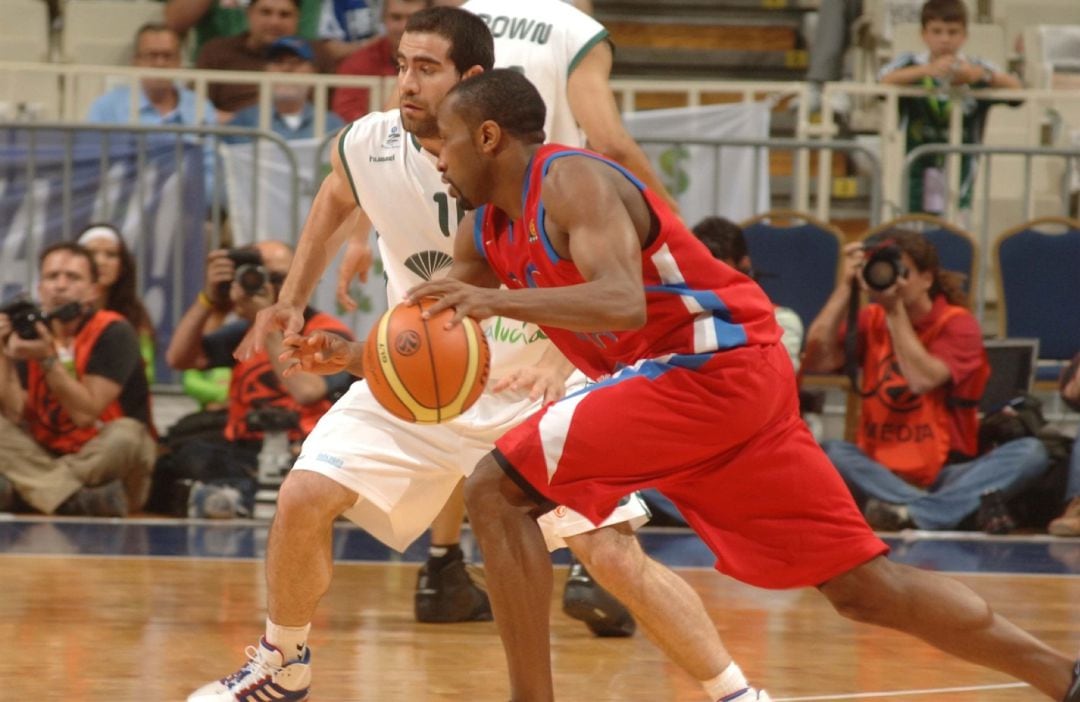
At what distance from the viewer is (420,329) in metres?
3.74

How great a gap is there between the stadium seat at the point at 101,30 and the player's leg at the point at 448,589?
20.3ft

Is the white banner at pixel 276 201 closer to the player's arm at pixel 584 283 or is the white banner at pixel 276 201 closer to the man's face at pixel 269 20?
the man's face at pixel 269 20

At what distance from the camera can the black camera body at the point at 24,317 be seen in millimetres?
7895

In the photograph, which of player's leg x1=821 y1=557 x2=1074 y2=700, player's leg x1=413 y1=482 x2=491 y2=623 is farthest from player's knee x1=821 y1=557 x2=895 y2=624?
player's leg x1=413 y1=482 x2=491 y2=623

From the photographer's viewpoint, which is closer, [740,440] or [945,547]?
[740,440]

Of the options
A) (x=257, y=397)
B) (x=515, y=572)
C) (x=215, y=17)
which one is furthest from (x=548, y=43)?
(x=215, y=17)

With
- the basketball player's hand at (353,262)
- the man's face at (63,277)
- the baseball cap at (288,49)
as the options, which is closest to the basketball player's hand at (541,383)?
the basketball player's hand at (353,262)

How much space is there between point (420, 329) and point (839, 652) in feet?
7.36

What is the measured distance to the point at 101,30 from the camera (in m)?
11.4

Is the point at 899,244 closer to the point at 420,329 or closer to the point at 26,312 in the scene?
the point at 26,312

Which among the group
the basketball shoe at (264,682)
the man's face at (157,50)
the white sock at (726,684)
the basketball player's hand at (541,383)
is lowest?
the basketball shoe at (264,682)

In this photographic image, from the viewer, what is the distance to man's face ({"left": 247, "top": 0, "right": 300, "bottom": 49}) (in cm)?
1073

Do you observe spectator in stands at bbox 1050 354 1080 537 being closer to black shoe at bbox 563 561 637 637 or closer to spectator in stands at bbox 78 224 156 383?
black shoe at bbox 563 561 637 637

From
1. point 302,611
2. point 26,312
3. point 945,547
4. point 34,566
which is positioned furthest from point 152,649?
point 945,547
